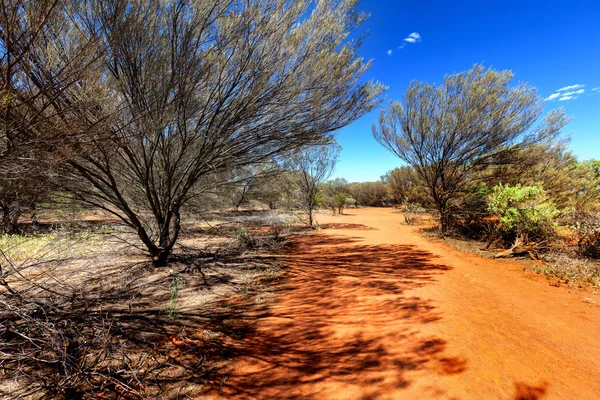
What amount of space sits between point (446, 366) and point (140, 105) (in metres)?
5.66

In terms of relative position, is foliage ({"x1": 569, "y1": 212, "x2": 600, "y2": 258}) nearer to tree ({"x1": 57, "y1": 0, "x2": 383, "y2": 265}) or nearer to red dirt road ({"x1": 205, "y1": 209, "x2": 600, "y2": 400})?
red dirt road ({"x1": 205, "y1": 209, "x2": 600, "y2": 400})

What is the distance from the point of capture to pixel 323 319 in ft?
11.1

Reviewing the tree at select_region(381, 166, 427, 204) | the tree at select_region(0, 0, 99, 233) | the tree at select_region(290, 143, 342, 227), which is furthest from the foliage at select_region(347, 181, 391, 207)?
the tree at select_region(0, 0, 99, 233)

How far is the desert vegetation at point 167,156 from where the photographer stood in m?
2.20

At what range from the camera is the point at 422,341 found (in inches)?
109

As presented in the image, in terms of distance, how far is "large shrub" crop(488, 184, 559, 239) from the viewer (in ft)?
20.4

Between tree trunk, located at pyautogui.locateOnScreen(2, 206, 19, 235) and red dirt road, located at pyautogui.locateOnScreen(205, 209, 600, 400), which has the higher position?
tree trunk, located at pyautogui.locateOnScreen(2, 206, 19, 235)

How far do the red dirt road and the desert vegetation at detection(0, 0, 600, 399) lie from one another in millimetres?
306

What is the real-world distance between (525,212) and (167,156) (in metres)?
9.46

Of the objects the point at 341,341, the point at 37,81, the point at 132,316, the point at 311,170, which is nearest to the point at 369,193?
the point at 311,170

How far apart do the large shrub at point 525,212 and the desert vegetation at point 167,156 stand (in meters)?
0.05

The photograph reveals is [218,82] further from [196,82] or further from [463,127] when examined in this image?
[463,127]

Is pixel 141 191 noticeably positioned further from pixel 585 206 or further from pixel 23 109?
pixel 585 206

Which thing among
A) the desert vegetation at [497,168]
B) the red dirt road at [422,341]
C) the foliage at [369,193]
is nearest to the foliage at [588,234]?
the desert vegetation at [497,168]
